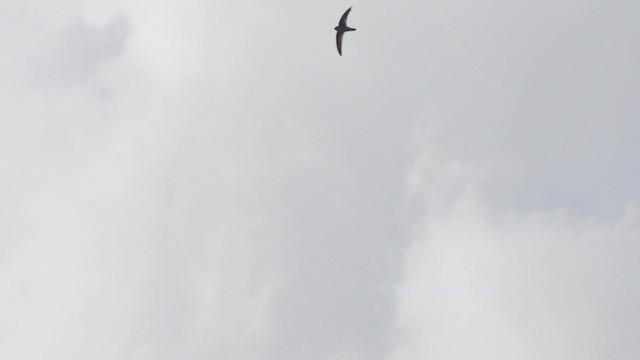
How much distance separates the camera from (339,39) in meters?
170
